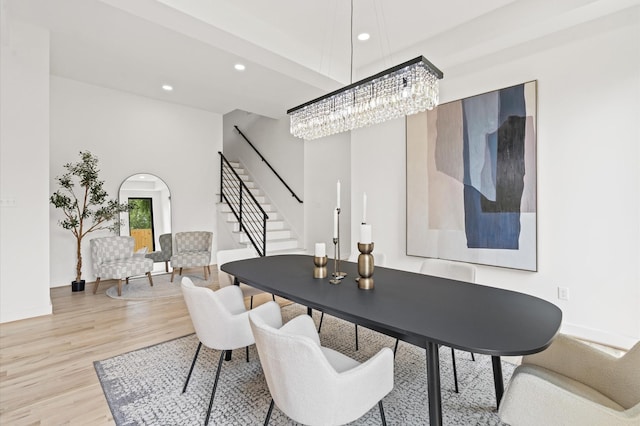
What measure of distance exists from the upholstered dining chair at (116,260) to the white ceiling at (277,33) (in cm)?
236

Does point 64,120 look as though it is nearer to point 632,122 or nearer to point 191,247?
point 191,247

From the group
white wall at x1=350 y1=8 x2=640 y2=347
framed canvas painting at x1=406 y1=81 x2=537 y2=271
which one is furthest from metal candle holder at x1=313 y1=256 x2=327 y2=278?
white wall at x1=350 y1=8 x2=640 y2=347

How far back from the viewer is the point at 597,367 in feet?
4.54

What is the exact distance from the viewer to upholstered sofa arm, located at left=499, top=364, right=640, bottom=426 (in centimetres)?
100

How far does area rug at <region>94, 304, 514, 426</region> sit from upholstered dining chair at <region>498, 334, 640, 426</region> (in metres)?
0.52

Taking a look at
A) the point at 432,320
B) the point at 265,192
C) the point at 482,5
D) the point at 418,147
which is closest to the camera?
the point at 432,320

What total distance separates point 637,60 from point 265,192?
19.4 feet

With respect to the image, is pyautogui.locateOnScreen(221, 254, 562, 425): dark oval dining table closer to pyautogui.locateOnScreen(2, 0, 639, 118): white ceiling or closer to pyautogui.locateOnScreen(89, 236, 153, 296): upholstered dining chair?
pyautogui.locateOnScreen(2, 0, 639, 118): white ceiling

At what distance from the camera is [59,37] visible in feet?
10.9

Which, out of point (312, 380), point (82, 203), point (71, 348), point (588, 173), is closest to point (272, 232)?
point (82, 203)

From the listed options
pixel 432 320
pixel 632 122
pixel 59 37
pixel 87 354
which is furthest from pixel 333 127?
pixel 59 37

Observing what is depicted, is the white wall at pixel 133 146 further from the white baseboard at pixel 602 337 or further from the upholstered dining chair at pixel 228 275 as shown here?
the white baseboard at pixel 602 337

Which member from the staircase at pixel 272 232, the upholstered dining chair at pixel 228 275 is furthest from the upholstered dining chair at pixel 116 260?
the upholstered dining chair at pixel 228 275

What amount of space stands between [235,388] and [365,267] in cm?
116
